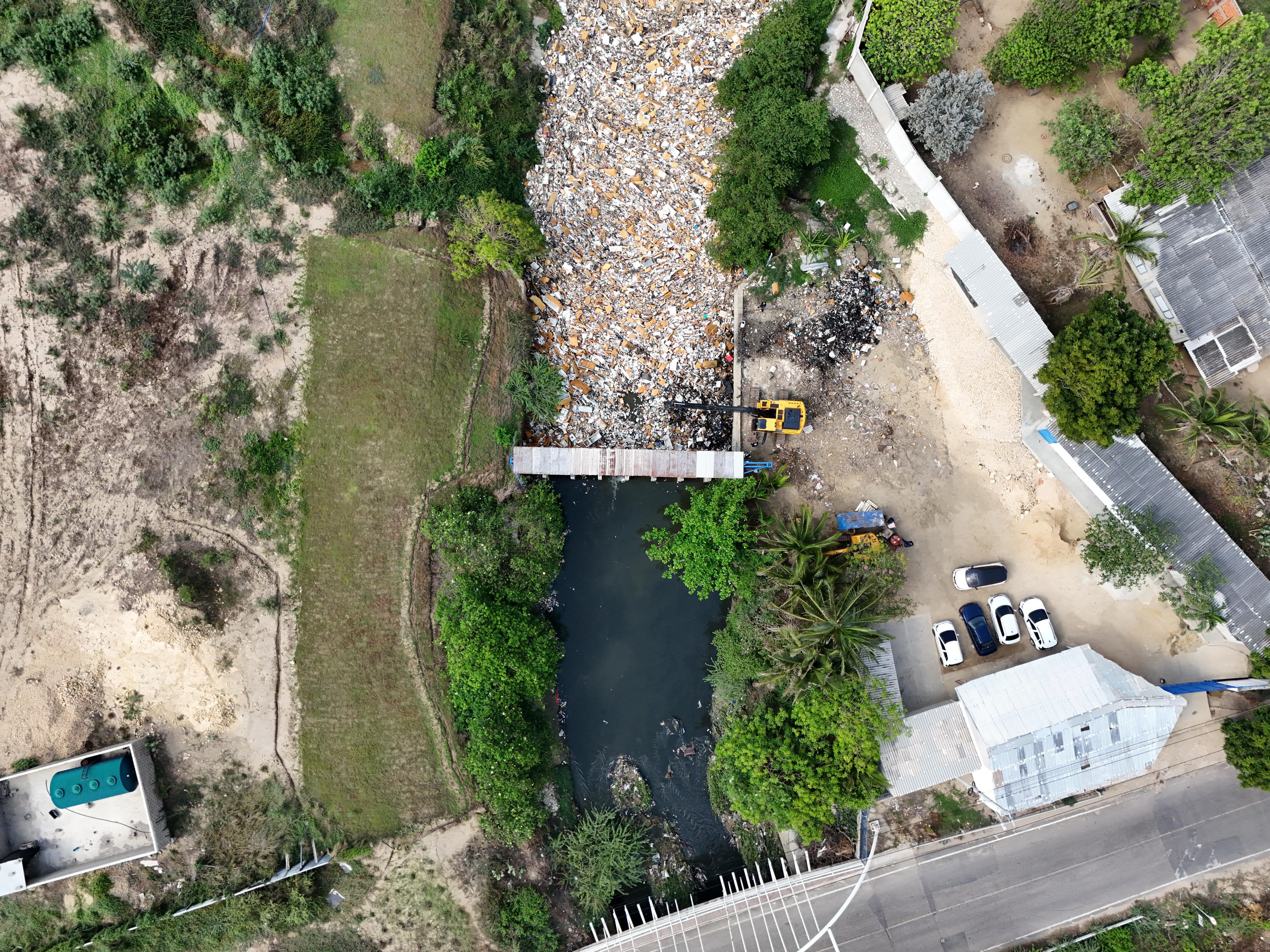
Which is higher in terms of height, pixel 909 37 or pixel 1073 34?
pixel 909 37

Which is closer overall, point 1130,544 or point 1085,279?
point 1130,544

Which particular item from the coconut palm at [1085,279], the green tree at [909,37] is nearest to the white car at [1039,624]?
the coconut palm at [1085,279]

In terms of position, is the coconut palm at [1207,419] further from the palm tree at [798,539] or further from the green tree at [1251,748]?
the palm tree at [798,539]

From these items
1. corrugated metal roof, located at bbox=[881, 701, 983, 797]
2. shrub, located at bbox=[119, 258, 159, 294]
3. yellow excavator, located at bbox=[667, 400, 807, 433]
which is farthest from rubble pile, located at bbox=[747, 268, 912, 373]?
shrub, located at bbox=[119, 258, 159, 294]

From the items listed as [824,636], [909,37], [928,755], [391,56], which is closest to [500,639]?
[824,636]

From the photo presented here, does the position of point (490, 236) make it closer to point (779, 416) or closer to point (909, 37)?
point (779, 416)

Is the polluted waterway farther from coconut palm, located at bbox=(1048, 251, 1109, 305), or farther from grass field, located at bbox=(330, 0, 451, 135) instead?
coconut palm, located at bbox=(1048, 251, 1109, 305)

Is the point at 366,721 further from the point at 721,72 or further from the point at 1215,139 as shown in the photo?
the point at 1215,139
